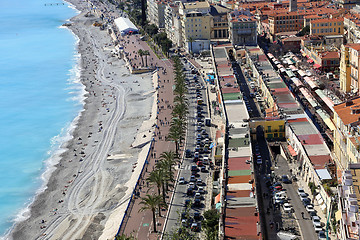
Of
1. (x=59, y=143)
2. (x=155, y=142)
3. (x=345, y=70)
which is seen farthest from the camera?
(x=59, y=143)

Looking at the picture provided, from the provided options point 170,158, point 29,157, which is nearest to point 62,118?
point 29,157

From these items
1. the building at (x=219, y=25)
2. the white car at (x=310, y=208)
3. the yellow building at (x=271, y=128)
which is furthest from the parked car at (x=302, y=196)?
the building at (x=219, y=25)

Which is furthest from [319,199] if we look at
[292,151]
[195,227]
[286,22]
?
[286,22]

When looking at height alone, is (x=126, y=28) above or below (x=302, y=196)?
above

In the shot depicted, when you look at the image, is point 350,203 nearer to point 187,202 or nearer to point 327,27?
point 187,202

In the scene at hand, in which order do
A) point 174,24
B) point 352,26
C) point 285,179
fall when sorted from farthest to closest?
point 174,24
point 352,26
point 285,179
